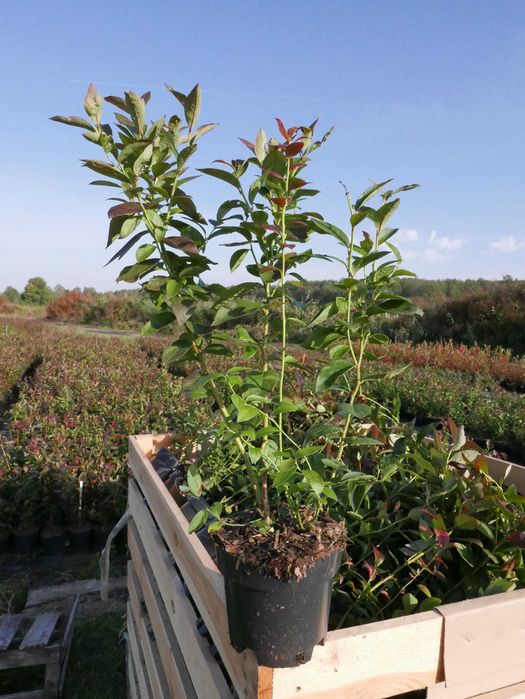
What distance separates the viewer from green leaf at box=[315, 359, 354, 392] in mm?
1265

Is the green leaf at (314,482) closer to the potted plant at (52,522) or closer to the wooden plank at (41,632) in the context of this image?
the wooden plank at (41,632)

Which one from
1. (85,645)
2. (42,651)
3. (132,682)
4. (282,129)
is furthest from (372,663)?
(85,645)

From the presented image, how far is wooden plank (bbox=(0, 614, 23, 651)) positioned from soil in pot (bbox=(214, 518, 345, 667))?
218 centimetres

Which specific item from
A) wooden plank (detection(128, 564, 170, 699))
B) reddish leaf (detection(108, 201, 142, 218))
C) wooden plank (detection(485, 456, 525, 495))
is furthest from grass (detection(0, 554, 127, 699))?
reddish leaf (detection(108, 201, 142, 218))

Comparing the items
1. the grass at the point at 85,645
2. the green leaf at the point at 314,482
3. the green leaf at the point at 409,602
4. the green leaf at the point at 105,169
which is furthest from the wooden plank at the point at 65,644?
the green leaf at the point at 105,169

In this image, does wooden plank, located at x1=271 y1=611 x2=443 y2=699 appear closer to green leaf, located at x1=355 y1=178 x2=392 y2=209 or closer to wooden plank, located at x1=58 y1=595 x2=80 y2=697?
→ green leaf, located at x1=355 y1=178 x2=392 y2=209

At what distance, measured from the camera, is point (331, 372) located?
50.5 inches

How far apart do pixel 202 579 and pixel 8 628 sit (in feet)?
6.75

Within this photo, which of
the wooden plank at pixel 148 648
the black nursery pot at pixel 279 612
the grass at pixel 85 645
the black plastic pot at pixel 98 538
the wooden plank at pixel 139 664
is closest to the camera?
the black nursery pot at pixel 279 612

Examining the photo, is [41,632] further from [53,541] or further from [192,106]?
[192,106]

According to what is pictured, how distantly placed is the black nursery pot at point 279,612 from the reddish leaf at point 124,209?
0.70m

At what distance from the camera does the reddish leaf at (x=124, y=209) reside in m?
1.18

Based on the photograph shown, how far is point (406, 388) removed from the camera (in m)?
7.66

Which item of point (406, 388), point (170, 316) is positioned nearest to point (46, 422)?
point (170, 316)
